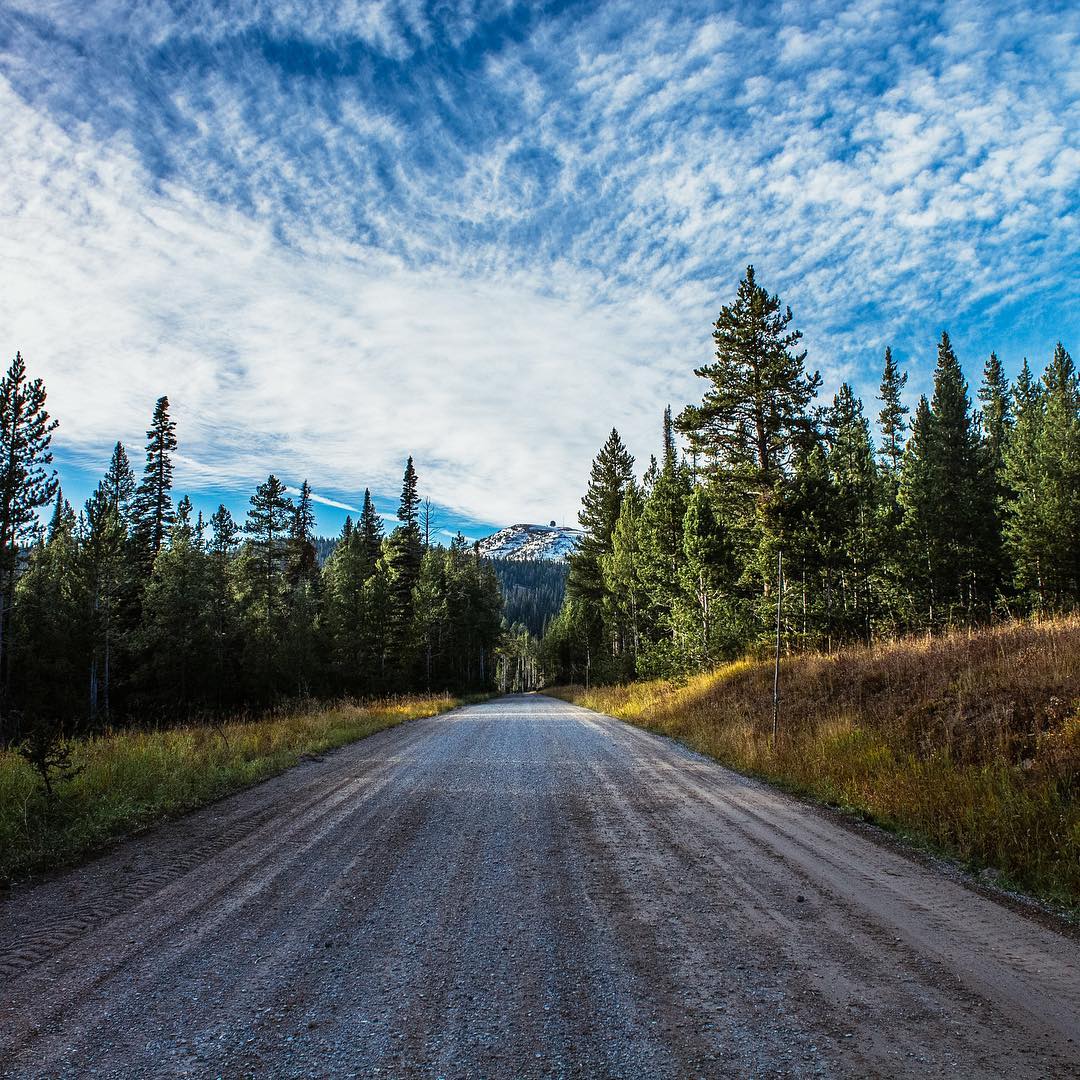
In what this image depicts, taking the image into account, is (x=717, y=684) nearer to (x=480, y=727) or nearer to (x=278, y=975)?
(x=480, y=727)

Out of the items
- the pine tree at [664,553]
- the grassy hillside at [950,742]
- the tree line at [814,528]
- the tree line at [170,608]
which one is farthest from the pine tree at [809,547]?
the tree line at [170,608]

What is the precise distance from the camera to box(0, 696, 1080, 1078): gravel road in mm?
2496

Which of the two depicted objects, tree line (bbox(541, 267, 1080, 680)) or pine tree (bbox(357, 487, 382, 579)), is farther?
pine tree (bbox(357, 487, 382, 579))

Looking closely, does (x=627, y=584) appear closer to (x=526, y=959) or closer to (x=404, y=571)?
(x=404, y=571)

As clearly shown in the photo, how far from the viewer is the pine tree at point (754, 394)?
22688 millimetres

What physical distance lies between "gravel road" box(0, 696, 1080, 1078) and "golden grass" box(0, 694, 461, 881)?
1.65ft

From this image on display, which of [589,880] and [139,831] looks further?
[139,831]

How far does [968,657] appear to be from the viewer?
975cm

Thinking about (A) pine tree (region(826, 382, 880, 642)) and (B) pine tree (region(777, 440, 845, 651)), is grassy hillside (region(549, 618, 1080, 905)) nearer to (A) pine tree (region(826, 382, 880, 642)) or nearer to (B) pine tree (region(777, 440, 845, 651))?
(B) pine tree (region(777, 440, 845, 651))

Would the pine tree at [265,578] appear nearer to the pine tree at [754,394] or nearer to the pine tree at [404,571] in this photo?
the pine tree at [404,571]

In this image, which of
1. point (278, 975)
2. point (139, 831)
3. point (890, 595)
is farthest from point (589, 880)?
point (890, 595)

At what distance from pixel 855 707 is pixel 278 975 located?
9855mm

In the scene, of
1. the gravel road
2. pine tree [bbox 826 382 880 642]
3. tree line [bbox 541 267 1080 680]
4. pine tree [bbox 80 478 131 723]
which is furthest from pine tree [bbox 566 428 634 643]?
the gravel road

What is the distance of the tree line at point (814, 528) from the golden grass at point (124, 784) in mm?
13556
